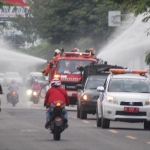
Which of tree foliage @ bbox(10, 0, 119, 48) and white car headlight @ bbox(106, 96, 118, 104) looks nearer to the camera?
white car headlight @ bbox(106, 96, 118, 104)

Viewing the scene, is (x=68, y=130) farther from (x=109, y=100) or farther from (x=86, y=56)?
(x=86, y=56)

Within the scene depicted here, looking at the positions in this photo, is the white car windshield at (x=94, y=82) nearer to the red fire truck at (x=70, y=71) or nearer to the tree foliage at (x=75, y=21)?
the red fire truck at (x=70, y=71)

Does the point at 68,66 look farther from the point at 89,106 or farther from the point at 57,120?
the point at 57,120

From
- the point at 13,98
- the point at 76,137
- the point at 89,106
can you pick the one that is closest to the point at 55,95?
the point at 76,137

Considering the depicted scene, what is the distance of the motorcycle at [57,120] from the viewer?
2084cm

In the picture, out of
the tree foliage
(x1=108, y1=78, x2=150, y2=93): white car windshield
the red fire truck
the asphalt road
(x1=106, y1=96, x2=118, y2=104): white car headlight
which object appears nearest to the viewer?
the asphalt road

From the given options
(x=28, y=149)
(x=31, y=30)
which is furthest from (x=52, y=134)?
(x=31, y=30)

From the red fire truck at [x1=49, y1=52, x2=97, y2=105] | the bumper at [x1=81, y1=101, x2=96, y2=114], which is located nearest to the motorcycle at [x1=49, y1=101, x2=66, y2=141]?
the bumper at [x1=81, y1=101, x2=96, y2=114]

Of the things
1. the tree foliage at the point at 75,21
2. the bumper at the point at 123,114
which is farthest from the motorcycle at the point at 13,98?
the bumper at the point at 123,114

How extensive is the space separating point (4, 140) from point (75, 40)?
168 ft

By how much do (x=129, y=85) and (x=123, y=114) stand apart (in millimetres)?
1302

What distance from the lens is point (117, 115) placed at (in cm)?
2488

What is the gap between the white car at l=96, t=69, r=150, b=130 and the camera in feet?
81.3

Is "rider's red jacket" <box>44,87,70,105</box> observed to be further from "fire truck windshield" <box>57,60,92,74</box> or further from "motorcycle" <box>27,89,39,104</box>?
"motorcycle" <box>27,89,39,104</box>
